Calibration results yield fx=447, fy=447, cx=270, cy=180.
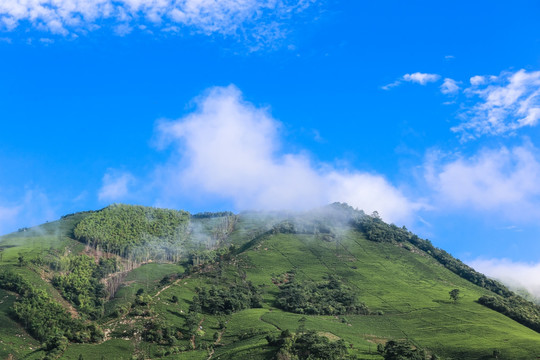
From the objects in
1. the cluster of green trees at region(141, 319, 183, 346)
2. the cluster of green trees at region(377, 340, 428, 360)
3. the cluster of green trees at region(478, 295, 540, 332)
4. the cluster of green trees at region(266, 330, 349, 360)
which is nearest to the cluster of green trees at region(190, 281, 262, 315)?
the cluster of green trees at region(141, 319, 183, 346)

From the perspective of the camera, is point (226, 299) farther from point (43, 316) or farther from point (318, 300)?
point (43, 316)

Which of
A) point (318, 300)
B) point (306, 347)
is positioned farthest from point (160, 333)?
point (318, 300)

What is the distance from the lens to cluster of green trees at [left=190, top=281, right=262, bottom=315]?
157500 millimetres

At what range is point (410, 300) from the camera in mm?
189250

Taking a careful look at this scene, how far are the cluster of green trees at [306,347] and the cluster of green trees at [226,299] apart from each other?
45.9 m

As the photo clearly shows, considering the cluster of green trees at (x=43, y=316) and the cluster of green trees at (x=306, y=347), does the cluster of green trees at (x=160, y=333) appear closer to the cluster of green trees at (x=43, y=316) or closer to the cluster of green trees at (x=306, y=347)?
the cluster of green trees at (x=43, y=316)

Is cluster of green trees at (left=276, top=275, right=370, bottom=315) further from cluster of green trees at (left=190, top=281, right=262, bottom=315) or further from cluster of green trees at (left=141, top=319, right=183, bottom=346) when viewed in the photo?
cluster of green trees at (left=141, top=319, right=183, bottom=346)

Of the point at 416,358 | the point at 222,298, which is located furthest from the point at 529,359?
the point at 222,298

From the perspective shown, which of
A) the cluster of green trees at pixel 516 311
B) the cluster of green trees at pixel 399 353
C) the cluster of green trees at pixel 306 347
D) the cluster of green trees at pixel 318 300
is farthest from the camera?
the cluster of green trees at pixel 516 311

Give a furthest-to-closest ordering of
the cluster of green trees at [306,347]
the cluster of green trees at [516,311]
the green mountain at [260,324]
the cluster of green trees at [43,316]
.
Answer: the cluster of green trees at [516,311]
the cluster of green trees at [43,316]
the green mountain at [260,324]
the cluster of green trees at [306,347]

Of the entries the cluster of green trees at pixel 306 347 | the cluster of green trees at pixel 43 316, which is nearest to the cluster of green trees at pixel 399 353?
the cluster of green trees at pixel 306 347

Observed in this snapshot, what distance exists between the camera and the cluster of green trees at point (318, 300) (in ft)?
563

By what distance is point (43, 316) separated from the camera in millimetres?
164500

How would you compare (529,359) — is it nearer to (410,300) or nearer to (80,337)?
(410,300)
